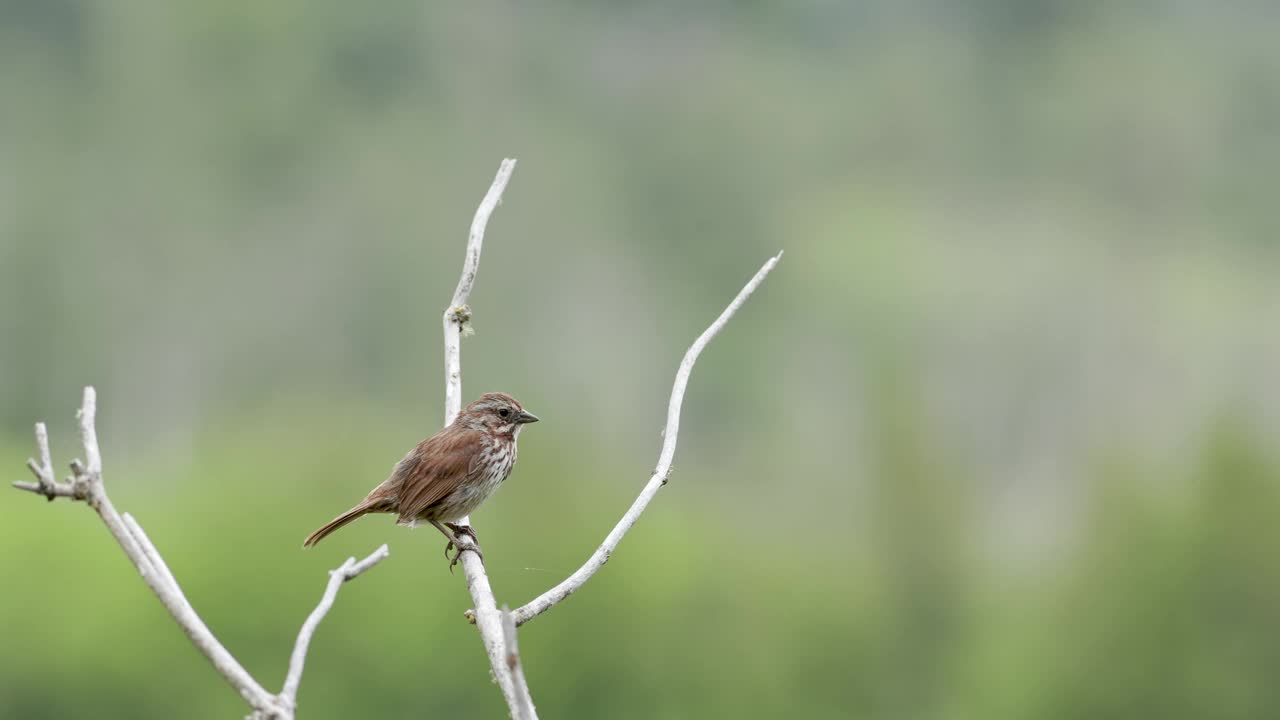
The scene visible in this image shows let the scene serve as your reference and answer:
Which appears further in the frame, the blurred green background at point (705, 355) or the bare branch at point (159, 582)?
the blurred green background at point (705, 355)

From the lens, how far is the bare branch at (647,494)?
2.36 metres

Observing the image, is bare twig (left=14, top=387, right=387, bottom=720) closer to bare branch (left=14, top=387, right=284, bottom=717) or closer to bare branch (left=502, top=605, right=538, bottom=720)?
bare branch (left=14, top=387, right=284, bottom=717)

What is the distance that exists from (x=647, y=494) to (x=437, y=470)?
3.83 ft

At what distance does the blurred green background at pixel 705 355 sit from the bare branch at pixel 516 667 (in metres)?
12.5

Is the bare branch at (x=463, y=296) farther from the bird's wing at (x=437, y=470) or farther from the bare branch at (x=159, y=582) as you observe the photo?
the bare branch at (x=159, y=582)

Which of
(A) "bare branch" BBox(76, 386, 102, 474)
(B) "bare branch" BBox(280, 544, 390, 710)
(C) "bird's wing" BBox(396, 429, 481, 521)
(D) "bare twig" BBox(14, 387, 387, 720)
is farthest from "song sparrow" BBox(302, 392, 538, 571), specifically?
(D) "bare twig" BBox(14, 387, 387, 720)

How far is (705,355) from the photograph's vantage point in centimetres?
1995

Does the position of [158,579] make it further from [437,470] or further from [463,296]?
[437,470]

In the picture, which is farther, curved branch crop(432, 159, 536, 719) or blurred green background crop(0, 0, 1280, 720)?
blurred green background crop(0, 0, 1280, 720)

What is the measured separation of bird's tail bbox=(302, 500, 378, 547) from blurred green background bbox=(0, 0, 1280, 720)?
35.6 feet

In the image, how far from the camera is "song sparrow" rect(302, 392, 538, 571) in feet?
11.6

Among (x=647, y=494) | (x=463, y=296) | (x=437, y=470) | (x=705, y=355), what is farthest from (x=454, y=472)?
(x=705, y=355)

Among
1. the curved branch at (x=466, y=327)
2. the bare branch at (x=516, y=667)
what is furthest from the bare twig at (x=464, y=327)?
the bare branch at (x=516, y=667)

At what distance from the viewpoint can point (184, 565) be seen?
15.8 metres
